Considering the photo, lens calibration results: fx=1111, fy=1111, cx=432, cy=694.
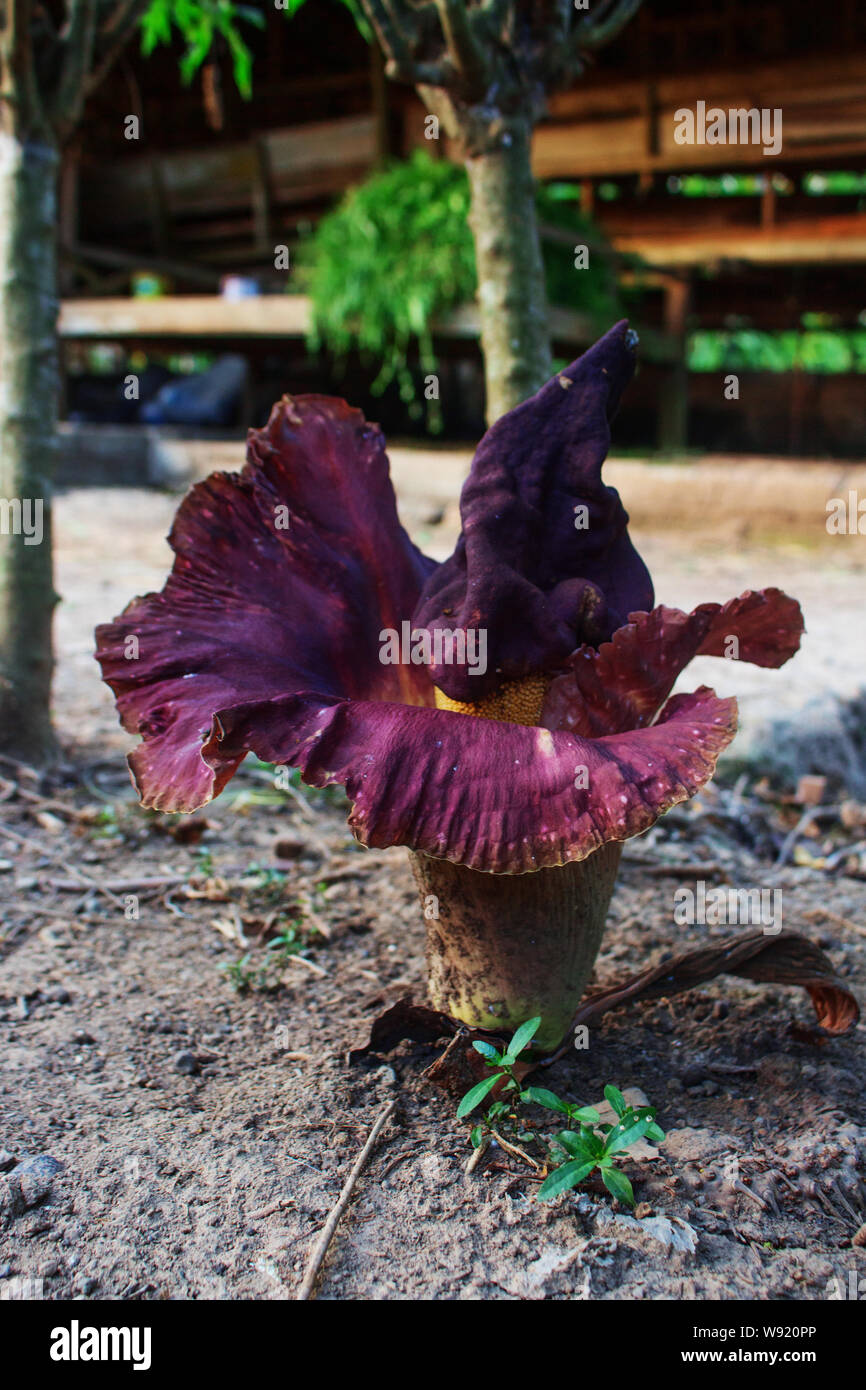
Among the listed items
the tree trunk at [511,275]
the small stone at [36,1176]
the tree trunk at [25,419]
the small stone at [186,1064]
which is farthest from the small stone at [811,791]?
the small stone at [36,1176]

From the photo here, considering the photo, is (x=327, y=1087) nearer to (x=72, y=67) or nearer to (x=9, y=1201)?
(x=9, y=1201)

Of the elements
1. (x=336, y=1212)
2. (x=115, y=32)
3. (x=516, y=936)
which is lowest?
(x=336, y=1212)

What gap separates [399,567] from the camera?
6.43ft

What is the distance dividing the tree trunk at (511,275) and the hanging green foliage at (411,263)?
434 centimetres

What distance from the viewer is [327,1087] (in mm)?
1722

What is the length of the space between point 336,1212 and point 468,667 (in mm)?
767

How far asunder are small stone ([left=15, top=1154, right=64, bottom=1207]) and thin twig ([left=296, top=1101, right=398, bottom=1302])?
0.38 metres

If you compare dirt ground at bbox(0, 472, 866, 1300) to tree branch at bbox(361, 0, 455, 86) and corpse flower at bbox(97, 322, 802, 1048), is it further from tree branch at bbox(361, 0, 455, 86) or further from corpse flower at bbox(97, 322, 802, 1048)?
tree branch at bbox(361, 0, 455, 86)

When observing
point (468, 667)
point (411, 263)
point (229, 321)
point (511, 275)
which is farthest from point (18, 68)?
point (229, 321)

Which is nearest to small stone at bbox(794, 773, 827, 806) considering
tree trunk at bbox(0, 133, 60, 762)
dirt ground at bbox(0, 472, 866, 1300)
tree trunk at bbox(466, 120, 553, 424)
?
dirt ground at bbox(0, 472, 866, 1300)

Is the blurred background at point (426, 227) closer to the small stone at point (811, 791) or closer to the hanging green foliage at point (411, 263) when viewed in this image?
the hanging green foliage at point (411, 263)

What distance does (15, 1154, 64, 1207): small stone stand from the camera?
146cm
